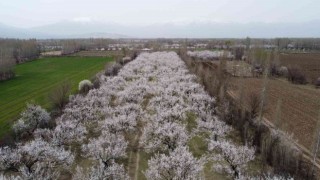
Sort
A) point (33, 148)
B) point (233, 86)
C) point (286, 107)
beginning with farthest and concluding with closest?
1. point (233, 86)
2. point (286, 107)
3. point (33, 148)

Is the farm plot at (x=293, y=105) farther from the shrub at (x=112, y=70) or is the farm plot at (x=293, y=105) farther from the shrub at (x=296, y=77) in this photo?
the shrub at (x=112, y=70)

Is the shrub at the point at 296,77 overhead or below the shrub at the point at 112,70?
below

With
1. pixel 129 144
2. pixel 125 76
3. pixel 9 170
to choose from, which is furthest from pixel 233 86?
pixel 9 170

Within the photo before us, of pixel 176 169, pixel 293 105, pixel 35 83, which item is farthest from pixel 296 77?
pixel 176 169

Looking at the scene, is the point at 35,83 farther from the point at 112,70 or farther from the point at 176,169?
the point at 176,169

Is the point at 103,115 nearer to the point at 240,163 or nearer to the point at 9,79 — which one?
the point at 240,163

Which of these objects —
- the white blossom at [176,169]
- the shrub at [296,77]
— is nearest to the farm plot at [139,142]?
the white blossom at [176,169]
